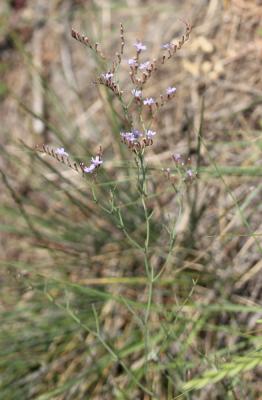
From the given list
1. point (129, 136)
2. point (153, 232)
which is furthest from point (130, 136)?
point (153, 232)

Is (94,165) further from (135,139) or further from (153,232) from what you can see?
(153,232)

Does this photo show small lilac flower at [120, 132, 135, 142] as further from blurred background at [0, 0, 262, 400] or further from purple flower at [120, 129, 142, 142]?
blurred background at [0, 0, 262, 400]

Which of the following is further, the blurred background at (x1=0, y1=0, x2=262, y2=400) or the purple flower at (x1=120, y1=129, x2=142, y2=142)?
the blurred background at (x1=0, y1=0, x2=262, y2=400)

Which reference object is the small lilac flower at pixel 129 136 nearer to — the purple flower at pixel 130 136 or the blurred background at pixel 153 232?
the purple flower at pixel 130 136

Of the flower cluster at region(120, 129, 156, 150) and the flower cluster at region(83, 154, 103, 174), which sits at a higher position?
the flower cluster at region(120, 129, 156, 150)

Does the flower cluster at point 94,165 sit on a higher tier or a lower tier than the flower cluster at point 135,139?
lower

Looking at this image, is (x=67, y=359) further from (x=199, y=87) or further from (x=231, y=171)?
(x=199, y=87)

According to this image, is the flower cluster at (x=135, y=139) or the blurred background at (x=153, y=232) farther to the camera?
the blurred background at (x=153, y=232)

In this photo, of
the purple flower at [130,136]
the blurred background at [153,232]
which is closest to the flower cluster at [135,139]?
the purple flower at [130,136]

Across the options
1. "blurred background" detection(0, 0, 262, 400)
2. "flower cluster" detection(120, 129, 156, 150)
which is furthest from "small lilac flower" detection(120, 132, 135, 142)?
"blurred background" detection(0, 0, 262, 400)
